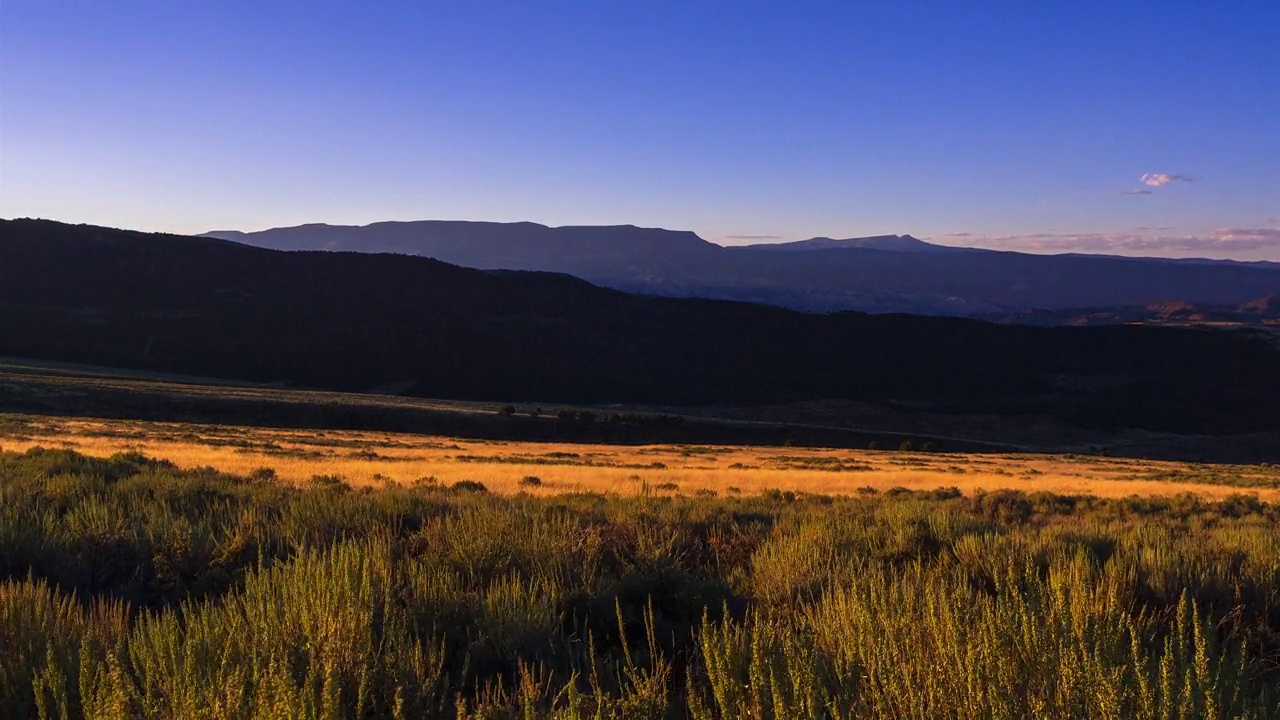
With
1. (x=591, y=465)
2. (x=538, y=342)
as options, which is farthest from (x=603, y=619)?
(x=538, y=342)

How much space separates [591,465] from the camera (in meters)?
25.7

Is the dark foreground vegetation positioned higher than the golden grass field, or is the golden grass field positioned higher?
the dark foreground vegetation

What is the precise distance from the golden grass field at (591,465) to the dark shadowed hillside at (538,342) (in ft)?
97.0

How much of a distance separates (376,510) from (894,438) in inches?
1763

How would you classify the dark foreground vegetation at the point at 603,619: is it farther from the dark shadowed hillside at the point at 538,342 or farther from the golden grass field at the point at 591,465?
the dark shadowed hillside at the point at 538,342

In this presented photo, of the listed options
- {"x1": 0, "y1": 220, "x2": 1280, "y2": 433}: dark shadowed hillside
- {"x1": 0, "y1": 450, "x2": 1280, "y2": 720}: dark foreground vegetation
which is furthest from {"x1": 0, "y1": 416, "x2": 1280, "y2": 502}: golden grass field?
{"x1": 0, "y1": 220, "x2": 1280, "y2": 433}: dark shadowed hillside

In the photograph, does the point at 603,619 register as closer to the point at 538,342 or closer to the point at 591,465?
the point at 591,465

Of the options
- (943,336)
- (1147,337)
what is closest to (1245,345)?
(1147,337)

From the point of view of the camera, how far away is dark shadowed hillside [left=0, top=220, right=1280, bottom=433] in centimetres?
6481

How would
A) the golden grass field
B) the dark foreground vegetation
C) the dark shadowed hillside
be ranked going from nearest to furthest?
1. the dark foreground vegetation
2. the golden grass field
3. the dark shadowed hillside

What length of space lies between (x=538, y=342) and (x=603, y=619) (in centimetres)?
6925

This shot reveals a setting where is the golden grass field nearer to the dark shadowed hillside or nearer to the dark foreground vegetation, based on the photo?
the dark foreground vegetation

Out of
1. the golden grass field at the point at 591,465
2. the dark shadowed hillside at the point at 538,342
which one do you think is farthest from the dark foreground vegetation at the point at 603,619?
the dark shadowed hillside at the point at 538,342

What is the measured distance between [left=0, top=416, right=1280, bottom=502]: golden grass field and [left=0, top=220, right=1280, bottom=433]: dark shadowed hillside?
1164 inches
